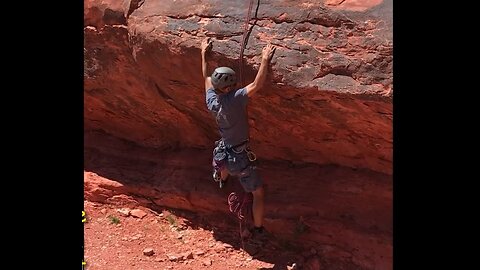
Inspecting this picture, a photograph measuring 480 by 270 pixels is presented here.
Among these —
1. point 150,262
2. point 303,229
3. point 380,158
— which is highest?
point 380,158

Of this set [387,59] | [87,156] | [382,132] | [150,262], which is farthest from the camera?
[87,156]

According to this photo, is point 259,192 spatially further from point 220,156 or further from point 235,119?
point 235,119

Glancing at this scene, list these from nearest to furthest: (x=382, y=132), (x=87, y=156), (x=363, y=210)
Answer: (x=382, y=132) → (x=363, y=210) → (x=87, y=156)

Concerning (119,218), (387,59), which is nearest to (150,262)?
(119,218)

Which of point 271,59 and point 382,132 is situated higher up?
point 271,59

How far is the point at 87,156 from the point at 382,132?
3.86 m

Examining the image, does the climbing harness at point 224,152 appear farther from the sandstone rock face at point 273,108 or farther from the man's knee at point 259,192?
the sandstone rock face at point 273,108

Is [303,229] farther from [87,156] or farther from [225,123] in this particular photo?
[87,156]

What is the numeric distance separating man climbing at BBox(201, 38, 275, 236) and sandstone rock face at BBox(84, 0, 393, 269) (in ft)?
0.52

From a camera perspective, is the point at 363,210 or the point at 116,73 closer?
the point at 363,210

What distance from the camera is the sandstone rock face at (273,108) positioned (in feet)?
16.1

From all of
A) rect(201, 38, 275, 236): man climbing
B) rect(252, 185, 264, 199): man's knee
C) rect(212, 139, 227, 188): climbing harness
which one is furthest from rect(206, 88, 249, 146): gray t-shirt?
rect(252, 185, 264, 199): man's knee

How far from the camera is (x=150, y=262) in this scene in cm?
600

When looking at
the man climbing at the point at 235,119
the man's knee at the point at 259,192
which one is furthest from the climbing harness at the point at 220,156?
the man's knee at the point at 259,192
